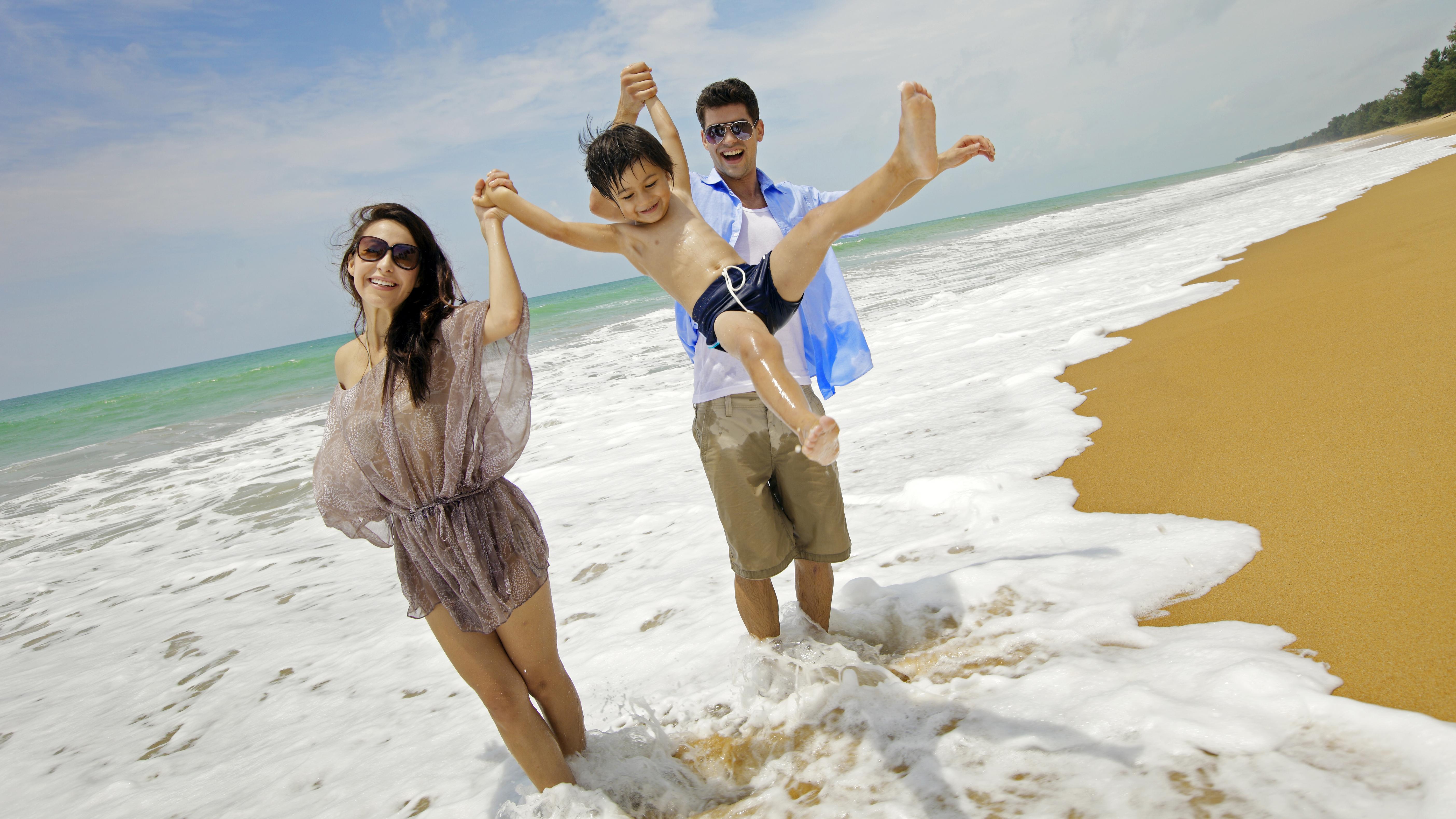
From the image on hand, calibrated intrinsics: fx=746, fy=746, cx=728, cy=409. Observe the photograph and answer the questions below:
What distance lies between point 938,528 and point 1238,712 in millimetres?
1875

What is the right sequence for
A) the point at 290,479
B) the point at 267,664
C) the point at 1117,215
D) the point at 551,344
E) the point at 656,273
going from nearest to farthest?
the point at 656,273 < the point at 267,664 < the point at 290,479 < the point at 551,344 < the point at 1117,215

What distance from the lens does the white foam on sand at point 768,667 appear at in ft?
6.68

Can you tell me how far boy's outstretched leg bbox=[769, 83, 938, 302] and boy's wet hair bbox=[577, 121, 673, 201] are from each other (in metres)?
0.56

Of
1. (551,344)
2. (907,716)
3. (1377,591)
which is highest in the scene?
(551,344)

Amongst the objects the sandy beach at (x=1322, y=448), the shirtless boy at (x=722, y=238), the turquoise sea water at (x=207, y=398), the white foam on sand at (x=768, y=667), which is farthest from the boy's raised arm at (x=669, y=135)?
the turquoise sea water at (x=207, y=398)

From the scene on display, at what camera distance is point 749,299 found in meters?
2.37

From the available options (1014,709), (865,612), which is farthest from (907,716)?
(865,612)

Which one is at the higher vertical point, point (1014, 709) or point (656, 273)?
point (656, 273)

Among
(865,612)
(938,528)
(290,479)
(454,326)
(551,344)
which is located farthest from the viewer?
(551,344)

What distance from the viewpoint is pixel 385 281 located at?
2.31 metres

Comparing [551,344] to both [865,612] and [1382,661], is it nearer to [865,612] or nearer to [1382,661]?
[865,612]

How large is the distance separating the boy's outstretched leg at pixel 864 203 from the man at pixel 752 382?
108 mm

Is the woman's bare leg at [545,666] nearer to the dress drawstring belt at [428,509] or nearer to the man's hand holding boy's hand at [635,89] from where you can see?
the dress drawstring belt at [428,509]

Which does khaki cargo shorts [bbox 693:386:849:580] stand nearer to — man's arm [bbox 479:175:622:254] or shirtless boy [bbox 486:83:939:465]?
shirtless boy [bbox 486:83:939:465]
